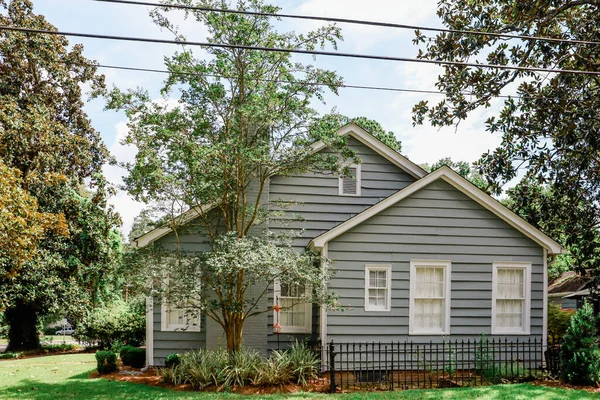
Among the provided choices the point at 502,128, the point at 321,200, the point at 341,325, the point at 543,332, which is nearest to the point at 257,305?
the point at 341,325

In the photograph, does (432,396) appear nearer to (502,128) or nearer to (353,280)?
(353,280)

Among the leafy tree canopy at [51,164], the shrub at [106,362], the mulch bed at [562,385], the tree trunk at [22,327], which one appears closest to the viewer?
the mulch bed at [562,385]

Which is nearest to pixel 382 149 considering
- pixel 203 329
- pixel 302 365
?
pixel 302 365

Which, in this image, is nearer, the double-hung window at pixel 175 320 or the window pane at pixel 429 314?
the window pane at pixel 429 314

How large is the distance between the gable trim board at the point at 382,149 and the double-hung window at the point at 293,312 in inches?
192

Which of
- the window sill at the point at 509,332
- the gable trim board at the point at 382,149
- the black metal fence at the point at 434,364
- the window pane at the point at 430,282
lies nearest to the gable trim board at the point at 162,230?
the black metal fence at the point at 434,364

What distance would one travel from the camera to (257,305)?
51.3ft

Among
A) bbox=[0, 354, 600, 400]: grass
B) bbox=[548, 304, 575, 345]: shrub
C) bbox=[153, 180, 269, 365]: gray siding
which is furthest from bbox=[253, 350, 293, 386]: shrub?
bbox=[548, 304, 575, 345]: shrub

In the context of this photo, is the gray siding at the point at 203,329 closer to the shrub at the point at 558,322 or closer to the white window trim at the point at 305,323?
the white window trim at the point at 305,323

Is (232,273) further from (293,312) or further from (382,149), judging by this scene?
(382,149)

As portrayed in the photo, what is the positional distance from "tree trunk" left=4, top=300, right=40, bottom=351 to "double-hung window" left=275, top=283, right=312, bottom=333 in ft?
56.3

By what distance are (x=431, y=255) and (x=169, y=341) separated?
773 cm

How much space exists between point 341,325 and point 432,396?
10.6 feet

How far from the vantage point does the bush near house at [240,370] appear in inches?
516
